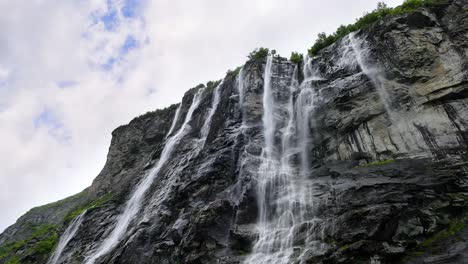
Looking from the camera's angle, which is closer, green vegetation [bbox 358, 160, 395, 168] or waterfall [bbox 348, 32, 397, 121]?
green vegetation [bbox 358, 160, 395, 168]

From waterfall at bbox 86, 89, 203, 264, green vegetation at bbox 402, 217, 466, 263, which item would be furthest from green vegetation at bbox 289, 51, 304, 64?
green vegetation at bbox 402, 217, 466, 263

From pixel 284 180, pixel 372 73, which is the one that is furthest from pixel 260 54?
pixel 284 180

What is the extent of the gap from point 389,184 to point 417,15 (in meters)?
12.4

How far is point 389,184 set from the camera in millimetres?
13992

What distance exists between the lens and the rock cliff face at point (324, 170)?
12680 millimetres

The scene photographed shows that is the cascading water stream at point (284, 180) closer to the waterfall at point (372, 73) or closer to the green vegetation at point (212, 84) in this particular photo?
the waterfall at point (372, 73)

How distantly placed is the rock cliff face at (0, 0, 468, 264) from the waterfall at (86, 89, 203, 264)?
0.18m

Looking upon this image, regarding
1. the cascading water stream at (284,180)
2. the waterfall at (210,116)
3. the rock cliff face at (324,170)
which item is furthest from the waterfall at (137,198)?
the cascading water stream at (284,180)

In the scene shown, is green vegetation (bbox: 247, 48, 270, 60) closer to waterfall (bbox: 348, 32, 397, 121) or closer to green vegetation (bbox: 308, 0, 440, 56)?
green vegetation (bbox: 308, 0, 440, 56)

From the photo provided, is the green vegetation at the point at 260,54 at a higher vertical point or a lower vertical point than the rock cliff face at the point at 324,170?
higher

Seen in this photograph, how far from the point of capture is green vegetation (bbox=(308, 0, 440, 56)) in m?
22.0

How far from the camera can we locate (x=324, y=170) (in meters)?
17.3

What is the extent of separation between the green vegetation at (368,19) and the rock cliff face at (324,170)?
121 centimetres

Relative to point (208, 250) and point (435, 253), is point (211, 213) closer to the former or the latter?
A: point (208, 250)
